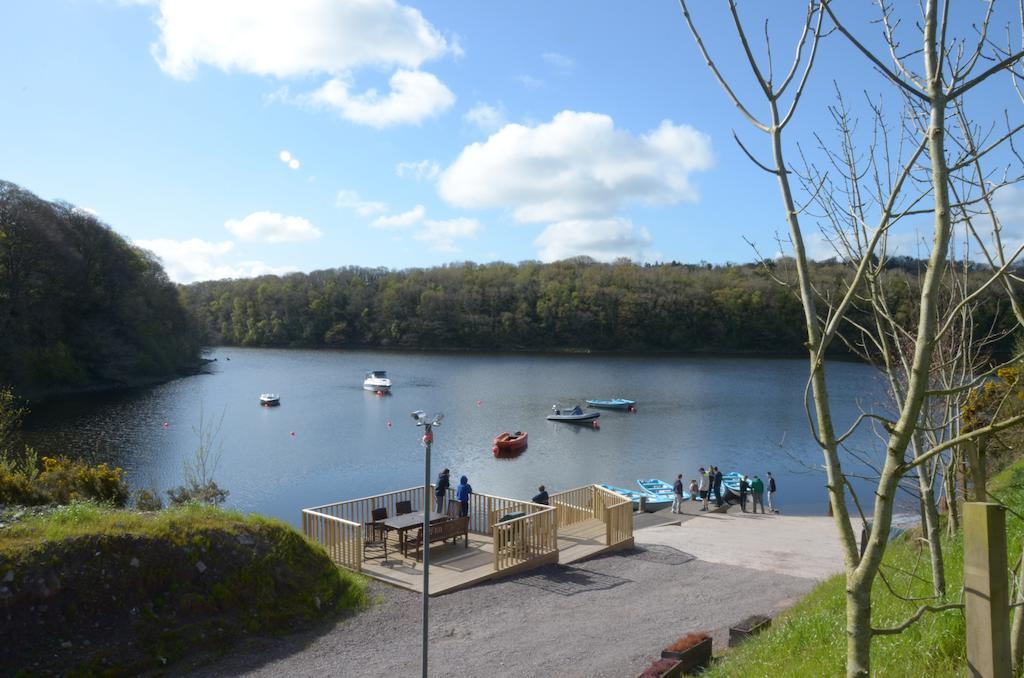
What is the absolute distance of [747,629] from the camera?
941 cm

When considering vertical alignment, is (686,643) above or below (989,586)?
below

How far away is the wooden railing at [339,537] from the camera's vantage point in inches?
534

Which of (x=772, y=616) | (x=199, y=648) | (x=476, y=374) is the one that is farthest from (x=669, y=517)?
(x=476, y=374)

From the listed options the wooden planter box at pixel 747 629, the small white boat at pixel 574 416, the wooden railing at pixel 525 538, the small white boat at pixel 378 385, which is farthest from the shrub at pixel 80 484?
the small white boat at pixel 378 385

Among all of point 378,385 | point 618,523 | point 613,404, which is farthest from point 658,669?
point 378,385

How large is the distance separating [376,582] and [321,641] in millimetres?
2296

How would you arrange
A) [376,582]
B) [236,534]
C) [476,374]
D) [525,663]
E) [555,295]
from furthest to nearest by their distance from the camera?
1. [555,295]
2. [476,374]
3. [376,582]
4. [236,534]
5. [525,663]

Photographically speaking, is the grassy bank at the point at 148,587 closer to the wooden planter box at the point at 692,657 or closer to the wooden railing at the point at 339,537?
the wooden railing at the point at 339,537

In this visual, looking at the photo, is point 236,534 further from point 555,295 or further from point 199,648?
point 555,295

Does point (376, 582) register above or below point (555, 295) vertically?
below

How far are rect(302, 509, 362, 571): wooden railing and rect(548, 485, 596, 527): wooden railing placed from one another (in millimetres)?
4970

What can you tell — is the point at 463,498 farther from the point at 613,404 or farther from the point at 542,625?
the point at 613,404

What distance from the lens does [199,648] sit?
10.3 metres

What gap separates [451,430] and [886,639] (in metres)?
42.1
